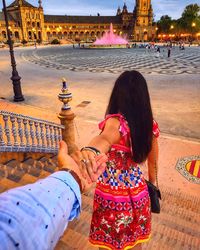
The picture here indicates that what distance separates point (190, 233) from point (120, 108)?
240 centimetres

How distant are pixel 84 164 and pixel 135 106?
2.90 feet

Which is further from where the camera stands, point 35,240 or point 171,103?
point 171,103

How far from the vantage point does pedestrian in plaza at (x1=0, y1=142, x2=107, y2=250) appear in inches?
24.7

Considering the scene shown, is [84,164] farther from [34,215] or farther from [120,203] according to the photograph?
[120,203]

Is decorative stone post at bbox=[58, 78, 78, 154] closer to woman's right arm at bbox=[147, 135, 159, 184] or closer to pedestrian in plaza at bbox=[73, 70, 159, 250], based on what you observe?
woman's right arm at bbox=[147, 135, 159, 184]

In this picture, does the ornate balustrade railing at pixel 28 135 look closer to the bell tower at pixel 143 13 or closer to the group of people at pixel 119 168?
the group of people at pixel 119 168

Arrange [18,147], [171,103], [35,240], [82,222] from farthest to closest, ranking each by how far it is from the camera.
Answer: [171,103], [18,147], [82,222], [35,240]

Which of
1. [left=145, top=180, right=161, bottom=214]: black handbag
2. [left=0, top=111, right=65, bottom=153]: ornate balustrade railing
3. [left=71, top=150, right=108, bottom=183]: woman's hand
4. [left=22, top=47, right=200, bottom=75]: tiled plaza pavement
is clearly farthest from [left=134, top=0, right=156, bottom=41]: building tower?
[left=71, top=150, right=108, bottom=183]: woman's hand

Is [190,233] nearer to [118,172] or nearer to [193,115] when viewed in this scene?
[118,172]

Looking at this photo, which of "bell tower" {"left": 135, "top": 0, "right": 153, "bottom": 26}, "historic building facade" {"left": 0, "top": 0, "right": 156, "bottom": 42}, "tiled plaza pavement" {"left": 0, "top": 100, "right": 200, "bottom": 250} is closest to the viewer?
"tiled plaza pavement" {"left": 0, "top": 100, "right": 200, "bottom": 250}

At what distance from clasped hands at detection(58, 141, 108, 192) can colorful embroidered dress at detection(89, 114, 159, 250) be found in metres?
0.70

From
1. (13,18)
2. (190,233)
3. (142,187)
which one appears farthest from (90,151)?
(13,18)

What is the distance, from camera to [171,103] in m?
10.1

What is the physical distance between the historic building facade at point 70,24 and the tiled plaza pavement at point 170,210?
9781cm
